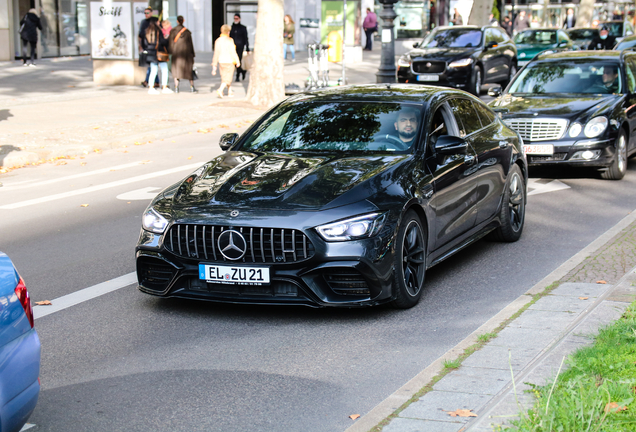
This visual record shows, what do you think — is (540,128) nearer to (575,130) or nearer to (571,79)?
(575,130)

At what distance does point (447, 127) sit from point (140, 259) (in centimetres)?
287

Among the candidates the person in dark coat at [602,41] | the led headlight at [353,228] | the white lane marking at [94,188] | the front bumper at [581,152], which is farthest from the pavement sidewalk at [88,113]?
the person in dark coat at [602,41]

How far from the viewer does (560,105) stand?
12.5m

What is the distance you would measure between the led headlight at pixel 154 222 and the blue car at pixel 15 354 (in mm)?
2344

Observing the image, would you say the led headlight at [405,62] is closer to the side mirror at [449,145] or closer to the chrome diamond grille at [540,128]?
the chrome diamond grille at [540,128]

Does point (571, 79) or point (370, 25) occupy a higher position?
point (370, 25)

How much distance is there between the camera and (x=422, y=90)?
304 inches

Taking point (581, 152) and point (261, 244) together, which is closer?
point (261, 244)

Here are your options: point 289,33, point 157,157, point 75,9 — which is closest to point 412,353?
point 157,157

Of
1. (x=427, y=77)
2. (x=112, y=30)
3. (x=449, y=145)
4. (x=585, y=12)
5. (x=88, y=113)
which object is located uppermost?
(x=585, y=12)

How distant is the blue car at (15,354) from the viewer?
11.4 feet

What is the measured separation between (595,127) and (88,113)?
10882 millimetres

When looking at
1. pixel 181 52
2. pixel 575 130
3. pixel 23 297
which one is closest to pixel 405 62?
pixel 181 52

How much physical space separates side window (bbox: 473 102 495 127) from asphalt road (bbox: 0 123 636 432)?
1.18 metres
